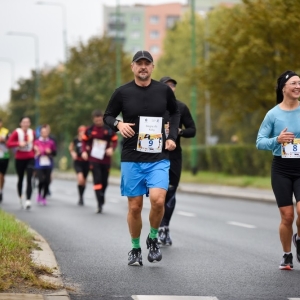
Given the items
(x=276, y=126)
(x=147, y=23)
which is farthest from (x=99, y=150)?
(x=147, y=23)

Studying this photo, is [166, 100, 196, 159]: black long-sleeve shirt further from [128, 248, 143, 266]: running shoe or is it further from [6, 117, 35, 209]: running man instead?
[6, 117, 35, 209]: running man

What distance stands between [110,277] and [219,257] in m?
2.30

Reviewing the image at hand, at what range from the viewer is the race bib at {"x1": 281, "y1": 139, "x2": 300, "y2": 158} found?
31.1 feet

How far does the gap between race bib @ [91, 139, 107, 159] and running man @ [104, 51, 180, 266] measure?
9.59 m

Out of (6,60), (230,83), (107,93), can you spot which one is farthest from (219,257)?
(6,60)

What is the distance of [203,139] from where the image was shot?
85438mm

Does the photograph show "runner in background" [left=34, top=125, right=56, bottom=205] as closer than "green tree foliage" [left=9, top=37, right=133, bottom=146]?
Yes

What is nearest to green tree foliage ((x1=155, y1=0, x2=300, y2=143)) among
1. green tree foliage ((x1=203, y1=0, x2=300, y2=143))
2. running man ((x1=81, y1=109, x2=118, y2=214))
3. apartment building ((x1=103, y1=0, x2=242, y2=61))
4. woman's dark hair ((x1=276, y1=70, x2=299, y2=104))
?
green tree foliage ((x1=203, y1=0, x2=300, y2=143))

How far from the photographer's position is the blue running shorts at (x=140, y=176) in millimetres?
9820

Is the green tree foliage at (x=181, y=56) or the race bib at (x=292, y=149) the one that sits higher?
the green tree foliage at (x=181, y=56)

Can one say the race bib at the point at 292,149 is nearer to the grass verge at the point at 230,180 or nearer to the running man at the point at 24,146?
the running man at the point at 24,146

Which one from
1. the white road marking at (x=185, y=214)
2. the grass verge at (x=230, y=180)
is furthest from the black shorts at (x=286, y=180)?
the grass verge at (x=230, y=180)

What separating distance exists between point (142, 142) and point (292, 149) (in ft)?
4.79

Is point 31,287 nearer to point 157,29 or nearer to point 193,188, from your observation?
point 193,188
